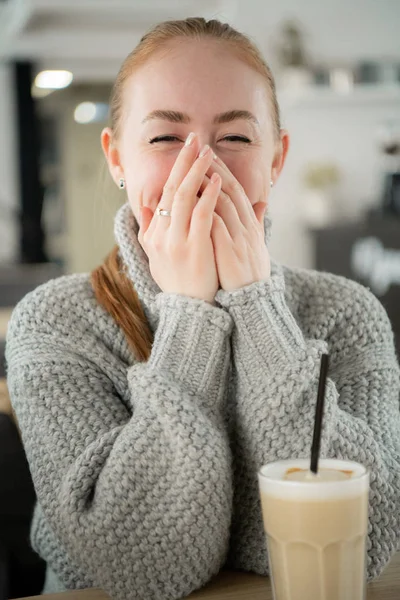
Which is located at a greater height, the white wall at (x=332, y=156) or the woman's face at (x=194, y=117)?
the white wall at (x=332, y=156)

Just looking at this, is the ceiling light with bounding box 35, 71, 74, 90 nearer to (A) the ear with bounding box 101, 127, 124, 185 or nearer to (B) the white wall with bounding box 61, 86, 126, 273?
(B) the white wall with bounding box 61, 86, 126, 273

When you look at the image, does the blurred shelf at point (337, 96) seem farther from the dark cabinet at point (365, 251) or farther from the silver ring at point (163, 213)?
the silver ring at point (163, 213)

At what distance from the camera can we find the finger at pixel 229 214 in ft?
3.19

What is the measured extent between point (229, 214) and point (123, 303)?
0.19 m

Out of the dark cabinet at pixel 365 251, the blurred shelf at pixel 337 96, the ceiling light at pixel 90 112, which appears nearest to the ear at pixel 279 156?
the dark cabinet at pixel 365 251

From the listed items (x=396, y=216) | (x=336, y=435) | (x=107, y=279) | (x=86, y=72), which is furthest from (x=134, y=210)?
(x=86, y=72)

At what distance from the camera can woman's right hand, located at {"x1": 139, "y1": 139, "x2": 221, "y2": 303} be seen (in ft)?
3.10

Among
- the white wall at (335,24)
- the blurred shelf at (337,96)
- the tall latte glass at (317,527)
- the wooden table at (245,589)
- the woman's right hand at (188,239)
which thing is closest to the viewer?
the tall latte glass at (317,527)

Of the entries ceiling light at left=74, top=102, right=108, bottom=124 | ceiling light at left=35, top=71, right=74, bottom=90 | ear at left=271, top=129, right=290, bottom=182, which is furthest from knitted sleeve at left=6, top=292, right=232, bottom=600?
ceiling light at left=74, top=102, right=108, bottom=124

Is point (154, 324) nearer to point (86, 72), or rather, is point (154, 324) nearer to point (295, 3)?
point (295, 3)

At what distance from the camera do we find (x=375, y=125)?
6.05 metres

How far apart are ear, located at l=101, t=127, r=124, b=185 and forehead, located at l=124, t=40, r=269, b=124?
9 cm

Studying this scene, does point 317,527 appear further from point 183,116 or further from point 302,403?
point 183,116

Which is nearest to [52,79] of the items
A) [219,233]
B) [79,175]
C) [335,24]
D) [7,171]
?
[7,171]
